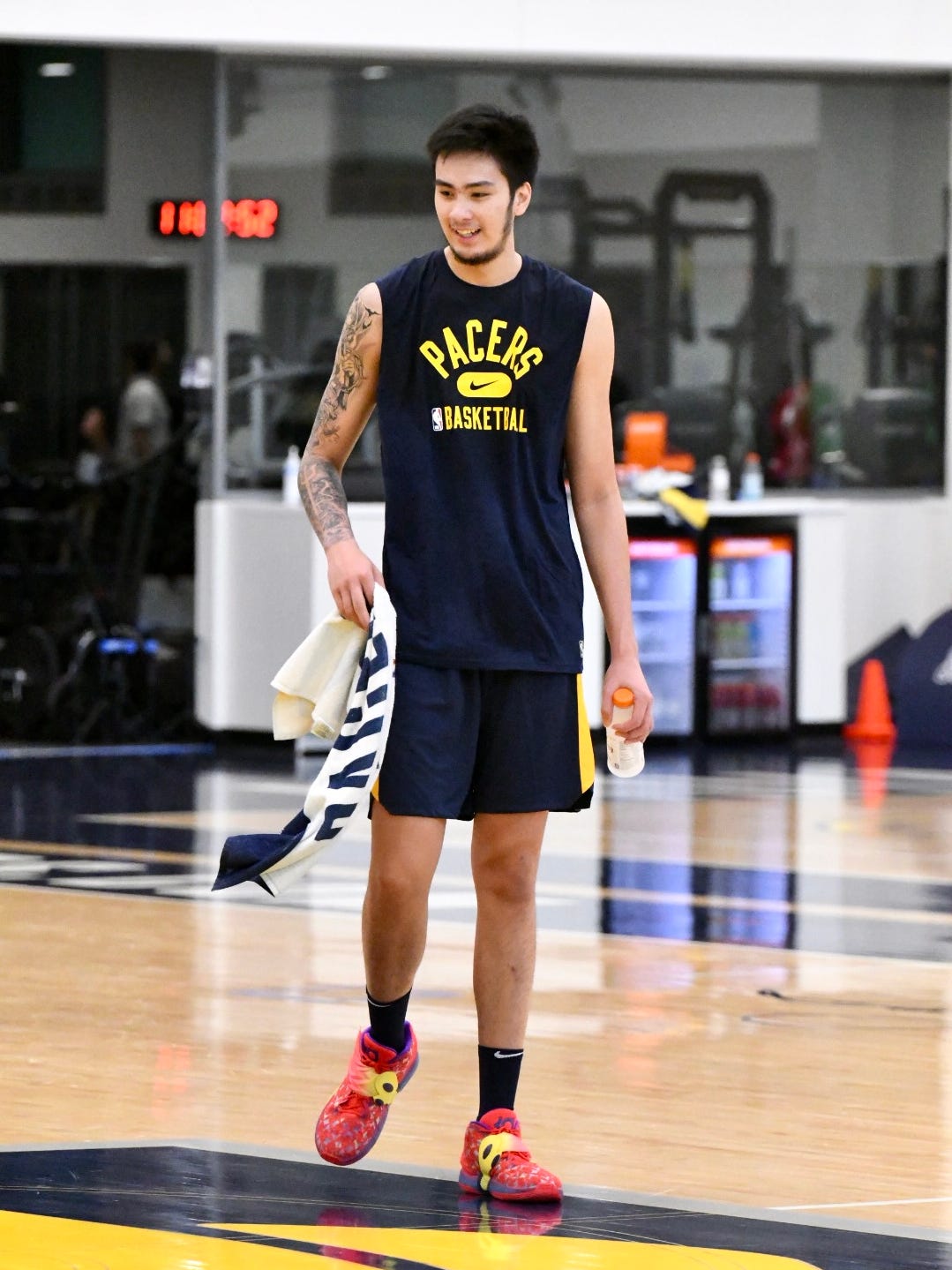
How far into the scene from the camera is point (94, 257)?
15.9 metres

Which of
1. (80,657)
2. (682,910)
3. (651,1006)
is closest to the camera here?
(651,1006)

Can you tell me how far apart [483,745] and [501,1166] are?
2.47 feet

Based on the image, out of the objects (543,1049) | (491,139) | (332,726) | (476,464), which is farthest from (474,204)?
(543,1049)

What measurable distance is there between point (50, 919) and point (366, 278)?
298 inches

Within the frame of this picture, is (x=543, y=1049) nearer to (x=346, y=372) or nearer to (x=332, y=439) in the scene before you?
(x=332, y=439)

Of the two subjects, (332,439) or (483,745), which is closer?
(483,745)

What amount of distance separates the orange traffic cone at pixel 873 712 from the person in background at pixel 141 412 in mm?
4389

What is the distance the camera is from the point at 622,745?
4809 mm

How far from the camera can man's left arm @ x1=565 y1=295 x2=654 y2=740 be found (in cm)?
477

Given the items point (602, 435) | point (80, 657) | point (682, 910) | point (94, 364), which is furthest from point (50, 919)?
point (94, 364)

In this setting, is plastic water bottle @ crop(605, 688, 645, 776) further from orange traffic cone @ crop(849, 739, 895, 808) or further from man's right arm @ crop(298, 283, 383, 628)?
orange traffic cone @ crop(849, 739, 895, 808)

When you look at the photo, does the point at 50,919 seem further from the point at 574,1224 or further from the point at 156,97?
the point at 156,97

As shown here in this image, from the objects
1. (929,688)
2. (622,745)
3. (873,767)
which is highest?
(622,745)

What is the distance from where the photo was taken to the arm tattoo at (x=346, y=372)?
15.6 feet
